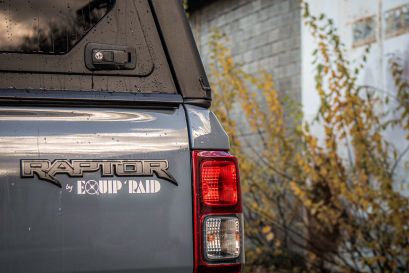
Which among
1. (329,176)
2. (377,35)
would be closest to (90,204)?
(329,176)

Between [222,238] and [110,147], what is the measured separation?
1.89 feet

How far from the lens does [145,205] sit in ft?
10.4

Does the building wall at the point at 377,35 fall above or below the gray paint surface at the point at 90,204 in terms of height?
above

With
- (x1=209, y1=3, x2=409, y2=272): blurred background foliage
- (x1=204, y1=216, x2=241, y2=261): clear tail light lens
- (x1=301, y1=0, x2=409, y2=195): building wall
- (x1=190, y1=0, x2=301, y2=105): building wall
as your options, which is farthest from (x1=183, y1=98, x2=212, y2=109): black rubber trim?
(x1=190, y1=0, x2=301, y2=105): building wall

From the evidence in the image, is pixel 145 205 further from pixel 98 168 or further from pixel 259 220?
pixel 259 220

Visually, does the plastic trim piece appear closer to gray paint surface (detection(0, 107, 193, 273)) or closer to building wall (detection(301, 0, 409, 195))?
gray paint surface (detection(0, 107, 193, 273))

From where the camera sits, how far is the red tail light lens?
10.9 ft

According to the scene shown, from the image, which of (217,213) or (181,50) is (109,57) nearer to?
(181,50)

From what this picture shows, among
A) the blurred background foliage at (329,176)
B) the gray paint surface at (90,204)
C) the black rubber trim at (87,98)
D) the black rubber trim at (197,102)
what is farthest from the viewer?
the blurred background foliage at (329,176)

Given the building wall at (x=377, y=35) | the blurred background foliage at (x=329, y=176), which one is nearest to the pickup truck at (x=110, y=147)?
the blurred background foliage at (x=329, y=176)

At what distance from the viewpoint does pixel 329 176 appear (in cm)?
762

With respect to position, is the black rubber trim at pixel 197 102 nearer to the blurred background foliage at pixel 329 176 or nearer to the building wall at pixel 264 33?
the blurred background foliage at pixel 329 176

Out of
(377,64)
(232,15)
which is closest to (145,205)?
(377,64)

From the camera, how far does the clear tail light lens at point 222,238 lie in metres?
3.29
